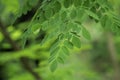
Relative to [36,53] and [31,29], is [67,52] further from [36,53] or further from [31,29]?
[36,53]

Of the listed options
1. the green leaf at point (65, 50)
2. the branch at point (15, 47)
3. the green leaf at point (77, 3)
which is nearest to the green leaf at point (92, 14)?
the green leaf at point (77, 3)

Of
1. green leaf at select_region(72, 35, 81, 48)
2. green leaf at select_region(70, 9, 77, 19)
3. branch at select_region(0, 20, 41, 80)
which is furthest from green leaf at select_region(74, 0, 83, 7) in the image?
branch at select_region(0, 20, 41, 80)

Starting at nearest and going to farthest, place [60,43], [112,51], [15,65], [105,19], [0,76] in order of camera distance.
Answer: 1. [60,43]
2. [105,19]
3. [112,51]
4. [15,65]
5. [0,76]

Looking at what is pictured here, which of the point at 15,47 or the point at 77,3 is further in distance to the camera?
the point at 15,47

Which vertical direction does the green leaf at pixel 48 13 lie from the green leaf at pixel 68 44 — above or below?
above

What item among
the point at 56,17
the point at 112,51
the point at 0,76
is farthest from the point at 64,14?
the point at 0,76

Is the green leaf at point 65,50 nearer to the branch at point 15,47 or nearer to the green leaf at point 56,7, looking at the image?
the green leaf at point 56,7

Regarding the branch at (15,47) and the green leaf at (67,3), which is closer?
the green leaf at (67,3)

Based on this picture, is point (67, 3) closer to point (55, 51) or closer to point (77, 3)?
point (77, 3)

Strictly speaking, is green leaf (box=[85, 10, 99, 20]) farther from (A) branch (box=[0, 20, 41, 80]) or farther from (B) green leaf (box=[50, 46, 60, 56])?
(A) branch (box=[0, 20, 41, 80])

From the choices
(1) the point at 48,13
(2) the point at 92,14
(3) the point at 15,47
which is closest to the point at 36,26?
(1) the point at 48,13

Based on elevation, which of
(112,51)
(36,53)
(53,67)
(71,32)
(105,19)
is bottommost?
(53,67)
